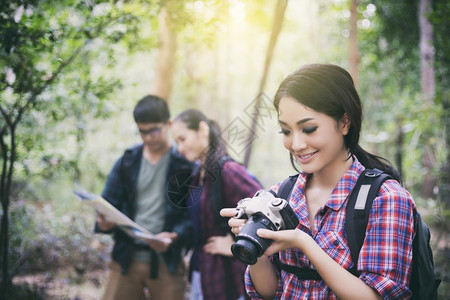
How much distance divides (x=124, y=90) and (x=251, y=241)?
19.0ft

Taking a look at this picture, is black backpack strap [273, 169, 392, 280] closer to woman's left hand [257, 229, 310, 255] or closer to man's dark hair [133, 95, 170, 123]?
woman's left hand [257, 229, 310, 255]

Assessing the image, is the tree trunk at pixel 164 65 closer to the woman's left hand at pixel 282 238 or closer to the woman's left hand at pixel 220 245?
the woman's left hand at pixel 220 245

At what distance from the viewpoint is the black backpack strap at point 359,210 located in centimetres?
114

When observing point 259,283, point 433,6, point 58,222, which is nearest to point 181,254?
point 259,283

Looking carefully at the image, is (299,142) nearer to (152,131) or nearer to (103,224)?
(152,131)

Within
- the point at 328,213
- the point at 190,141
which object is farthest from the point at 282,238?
the point at 190,141

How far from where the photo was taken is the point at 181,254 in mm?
2717

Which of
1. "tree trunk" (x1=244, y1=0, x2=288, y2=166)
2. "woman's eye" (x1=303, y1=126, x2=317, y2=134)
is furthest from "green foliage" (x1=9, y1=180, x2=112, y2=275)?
"woman's eye" (x1=303, y1=126, x2=317, y2=134)

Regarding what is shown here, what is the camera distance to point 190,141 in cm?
249

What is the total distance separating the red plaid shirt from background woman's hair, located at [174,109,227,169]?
3.80 ft

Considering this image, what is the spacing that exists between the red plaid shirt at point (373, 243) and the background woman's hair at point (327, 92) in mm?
207

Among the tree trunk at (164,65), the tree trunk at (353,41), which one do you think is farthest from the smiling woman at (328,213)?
the tree trunk at (353,41)

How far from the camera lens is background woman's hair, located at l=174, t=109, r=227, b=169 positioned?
7.86ft

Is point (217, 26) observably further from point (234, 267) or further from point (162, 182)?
point (234, 267)
